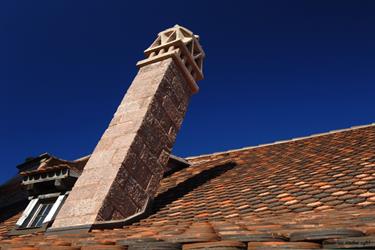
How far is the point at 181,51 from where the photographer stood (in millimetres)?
6551

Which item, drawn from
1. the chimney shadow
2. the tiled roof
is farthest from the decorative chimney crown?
the tiled roof

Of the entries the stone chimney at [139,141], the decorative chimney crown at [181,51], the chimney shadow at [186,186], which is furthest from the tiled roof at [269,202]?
the decorative chimney crown at [181,51]

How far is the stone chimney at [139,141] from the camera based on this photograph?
4391 mm

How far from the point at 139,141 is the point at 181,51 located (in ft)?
7.34

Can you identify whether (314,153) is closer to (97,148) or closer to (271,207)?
(271,207)

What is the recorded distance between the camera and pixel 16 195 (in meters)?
9.61

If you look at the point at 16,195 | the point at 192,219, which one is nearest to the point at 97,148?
the point at 192,219

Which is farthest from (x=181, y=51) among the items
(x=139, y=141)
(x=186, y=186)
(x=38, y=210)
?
(x=38, y=210)

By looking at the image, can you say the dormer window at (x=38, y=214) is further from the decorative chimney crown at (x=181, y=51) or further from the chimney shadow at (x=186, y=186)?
the decorative chimney crown at (x=181, y=51)

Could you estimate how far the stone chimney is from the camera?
14.4 ft

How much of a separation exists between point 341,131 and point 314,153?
1.62 m

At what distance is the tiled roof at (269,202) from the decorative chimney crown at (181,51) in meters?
1.84

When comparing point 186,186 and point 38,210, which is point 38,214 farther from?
point 186,186

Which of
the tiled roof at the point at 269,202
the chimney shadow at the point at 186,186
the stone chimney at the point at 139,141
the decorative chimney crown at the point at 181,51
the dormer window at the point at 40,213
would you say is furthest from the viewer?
the decorative chimney crown at the point at 181,51
